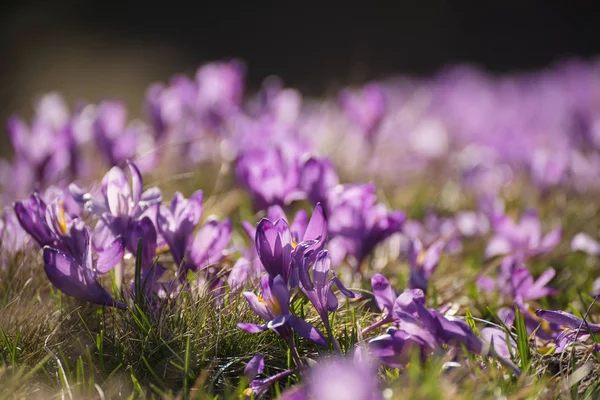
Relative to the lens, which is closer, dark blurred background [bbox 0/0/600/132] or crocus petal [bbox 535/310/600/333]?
crocus petal [bbox 535/310/600/333]

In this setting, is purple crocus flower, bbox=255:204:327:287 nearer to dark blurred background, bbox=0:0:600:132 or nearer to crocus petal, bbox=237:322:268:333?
crocus petal, bbox=237:322:268:333

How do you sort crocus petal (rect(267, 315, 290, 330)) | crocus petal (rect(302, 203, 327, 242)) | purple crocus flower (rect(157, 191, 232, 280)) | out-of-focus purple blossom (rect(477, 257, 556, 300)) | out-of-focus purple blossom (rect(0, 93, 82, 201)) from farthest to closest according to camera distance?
1. out-of-focus purple blossom (rect(0, 93, 82, 201))
2. out-of-focus purple blossom (rect(477, 257, 556, 300))
3. purple crocus flower (rect(157, 191, 232, 280))
4. crocus petal (rect(302, 203, 327, 242))
5. crocus petal (rect(267, 315, 290, 330))

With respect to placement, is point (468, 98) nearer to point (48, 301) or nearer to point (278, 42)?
point (48, 301)

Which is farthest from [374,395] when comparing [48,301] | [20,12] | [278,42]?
[278,42]

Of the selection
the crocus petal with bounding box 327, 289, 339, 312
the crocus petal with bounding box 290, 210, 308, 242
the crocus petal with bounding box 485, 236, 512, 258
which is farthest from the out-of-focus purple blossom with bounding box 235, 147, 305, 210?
the crocus petal with bounding box 485, 236, 512, 258

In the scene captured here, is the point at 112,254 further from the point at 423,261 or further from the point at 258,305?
the point at 423,261
